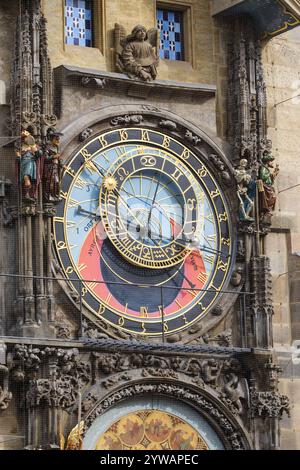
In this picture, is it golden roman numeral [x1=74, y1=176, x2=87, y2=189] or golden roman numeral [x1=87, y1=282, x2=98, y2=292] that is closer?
golden roman numeral [x1=87, y1=282, x2=98, y2=292]

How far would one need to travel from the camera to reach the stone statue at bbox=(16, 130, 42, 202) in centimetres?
2323

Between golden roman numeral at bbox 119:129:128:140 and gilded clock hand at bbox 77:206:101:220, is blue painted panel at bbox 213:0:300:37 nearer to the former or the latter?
golden roman numeral at bbox 119:129:128:140

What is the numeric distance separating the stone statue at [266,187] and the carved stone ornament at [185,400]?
2.48 meters

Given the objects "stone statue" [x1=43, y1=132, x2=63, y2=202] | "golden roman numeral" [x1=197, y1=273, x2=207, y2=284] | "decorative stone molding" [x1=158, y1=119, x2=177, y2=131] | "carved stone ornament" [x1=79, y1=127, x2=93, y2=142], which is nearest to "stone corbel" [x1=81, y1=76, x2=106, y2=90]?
"carved stone ornament" [x1=79, y1=127, x2=93, y2=142]

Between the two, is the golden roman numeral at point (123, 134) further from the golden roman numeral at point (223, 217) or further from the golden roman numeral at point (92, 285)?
the golden roman numeral at point (92, 285)

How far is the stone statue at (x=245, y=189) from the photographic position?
81.3 ft

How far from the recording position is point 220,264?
24.7 metres

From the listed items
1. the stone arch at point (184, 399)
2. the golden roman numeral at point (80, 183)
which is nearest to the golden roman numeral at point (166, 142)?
the golden roman numeral at point (80, 183)

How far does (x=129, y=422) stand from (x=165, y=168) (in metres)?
3.04

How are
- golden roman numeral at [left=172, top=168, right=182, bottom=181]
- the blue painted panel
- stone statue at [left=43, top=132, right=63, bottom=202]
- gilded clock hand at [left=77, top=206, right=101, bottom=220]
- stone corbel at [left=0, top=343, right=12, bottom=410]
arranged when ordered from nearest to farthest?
stone corbel at [left=0, top=343, right=12, bottom=410], stone statue at [left=43, top=132, right=63, bottom=202], gilded clock hand at [left=77, top=206, right=101, bottom=220], golden roman numeral at [left=172, top=168, right=182, bottom=181], the blue painted panel

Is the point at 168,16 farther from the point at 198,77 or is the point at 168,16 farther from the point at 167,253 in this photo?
the point at 167,253

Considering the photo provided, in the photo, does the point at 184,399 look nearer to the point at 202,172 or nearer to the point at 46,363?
the point at 46,363

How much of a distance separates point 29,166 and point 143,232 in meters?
1.71

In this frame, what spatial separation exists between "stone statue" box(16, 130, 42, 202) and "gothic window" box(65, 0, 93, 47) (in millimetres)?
1626
